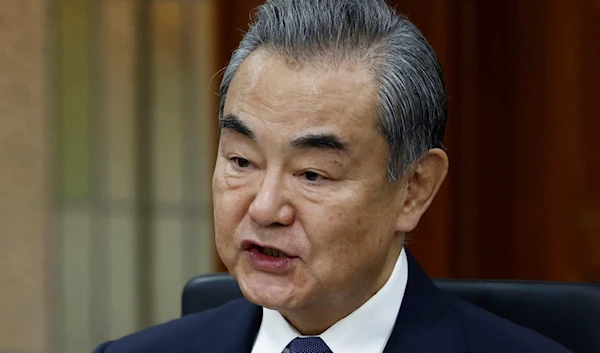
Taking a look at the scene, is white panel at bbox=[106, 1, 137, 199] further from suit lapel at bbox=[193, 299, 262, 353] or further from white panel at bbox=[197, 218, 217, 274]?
suit lapel at bbox=[193, 299, 262, 353]

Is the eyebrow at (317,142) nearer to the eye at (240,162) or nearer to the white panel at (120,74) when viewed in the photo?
the eye at (240,162)

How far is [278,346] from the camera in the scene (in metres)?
1.98

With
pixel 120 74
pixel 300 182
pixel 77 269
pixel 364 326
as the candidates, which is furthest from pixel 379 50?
pixel 77 269

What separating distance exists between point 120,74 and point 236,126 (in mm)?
1814

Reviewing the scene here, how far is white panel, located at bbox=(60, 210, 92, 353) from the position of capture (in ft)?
12.2

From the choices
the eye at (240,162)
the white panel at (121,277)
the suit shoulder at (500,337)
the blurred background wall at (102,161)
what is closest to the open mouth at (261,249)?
the eye at (240,162)

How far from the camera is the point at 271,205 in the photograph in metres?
1.75

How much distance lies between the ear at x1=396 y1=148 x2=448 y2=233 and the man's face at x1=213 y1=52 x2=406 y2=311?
4.0 inches

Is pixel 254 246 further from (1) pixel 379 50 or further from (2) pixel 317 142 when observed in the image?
(1) pixel 379 50

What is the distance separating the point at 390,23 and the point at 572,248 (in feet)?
3.35

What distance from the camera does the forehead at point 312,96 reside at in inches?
69.7

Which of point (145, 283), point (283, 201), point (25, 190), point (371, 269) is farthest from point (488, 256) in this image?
point (25, 190)

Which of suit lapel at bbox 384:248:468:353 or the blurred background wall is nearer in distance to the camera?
suit lapel at bbox 384:248:468:353

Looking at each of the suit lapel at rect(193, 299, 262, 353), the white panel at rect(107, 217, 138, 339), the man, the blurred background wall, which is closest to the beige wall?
the blurred background wall
